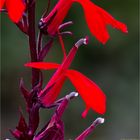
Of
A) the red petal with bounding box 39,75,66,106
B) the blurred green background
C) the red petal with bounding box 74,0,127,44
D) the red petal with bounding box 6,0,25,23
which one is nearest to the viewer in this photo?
the red petal with bounding box 6,0,25,23

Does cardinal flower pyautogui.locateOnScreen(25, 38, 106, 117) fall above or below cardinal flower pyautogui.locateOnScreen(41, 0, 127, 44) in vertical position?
below

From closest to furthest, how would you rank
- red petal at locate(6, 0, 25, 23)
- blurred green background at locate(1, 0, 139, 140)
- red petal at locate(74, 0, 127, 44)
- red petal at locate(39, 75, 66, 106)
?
red petal at locate(6, 0, 25, 23) < red petal at locate(74, 0, 127, 44) < red petal at locate(39, 75, 66, 106) < blurred green background at locate(1, 0, 139, 140)

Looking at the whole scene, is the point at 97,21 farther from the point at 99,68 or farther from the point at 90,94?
the point at 99,68

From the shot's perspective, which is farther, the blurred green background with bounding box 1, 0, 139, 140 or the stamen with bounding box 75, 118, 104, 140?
the blurred green background with bounding box 1, 0, 139, 140

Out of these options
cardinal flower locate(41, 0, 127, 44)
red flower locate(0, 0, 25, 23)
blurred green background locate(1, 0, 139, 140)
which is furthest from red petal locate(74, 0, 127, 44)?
A: blurred green background locate(1, 0, 139, 140)

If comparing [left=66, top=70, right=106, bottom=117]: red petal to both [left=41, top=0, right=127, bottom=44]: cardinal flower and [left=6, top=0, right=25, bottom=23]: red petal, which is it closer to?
[left=41, top=0, right=127, bottom=44]: cardinal flower

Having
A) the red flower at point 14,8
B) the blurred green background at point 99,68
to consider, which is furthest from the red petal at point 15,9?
the blurred green background at point 99,68

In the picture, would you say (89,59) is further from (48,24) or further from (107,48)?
(48,24)

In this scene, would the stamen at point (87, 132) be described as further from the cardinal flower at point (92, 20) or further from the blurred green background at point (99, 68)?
the blurred green background at point (99, 68)
